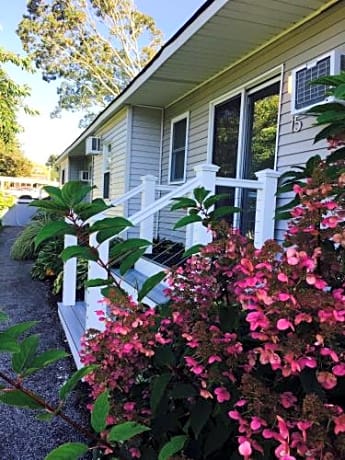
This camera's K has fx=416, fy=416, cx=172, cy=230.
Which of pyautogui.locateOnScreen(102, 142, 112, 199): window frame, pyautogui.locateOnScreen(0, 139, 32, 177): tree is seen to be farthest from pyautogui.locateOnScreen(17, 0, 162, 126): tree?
pyautogui.locateOnScreen(0, 139, 32, 177): tree

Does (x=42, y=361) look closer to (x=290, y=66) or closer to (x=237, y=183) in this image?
(x=237, y=183)

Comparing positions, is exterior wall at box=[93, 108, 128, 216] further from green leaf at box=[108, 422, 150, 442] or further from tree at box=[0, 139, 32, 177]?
tree at box=[0, 139, 32, 177]

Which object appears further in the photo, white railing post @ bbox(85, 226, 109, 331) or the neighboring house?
the neighboring house

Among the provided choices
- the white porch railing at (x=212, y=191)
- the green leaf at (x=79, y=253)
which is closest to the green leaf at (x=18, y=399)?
the green leaf at (x=79, y=253)

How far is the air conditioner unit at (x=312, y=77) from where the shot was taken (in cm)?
339

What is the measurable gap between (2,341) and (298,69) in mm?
3626

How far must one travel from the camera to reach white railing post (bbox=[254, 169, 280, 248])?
3.87 metres

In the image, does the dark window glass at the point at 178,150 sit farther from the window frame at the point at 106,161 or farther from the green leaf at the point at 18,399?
the green leaf at the point at 18,399

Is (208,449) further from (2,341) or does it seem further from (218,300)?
(2,341)

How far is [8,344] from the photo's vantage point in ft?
3.25

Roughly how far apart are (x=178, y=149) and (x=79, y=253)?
617 centimetres

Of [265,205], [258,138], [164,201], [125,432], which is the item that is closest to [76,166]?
[258,138]

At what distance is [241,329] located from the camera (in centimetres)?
137

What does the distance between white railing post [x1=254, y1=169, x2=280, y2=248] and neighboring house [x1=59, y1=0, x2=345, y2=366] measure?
0.04 ft
